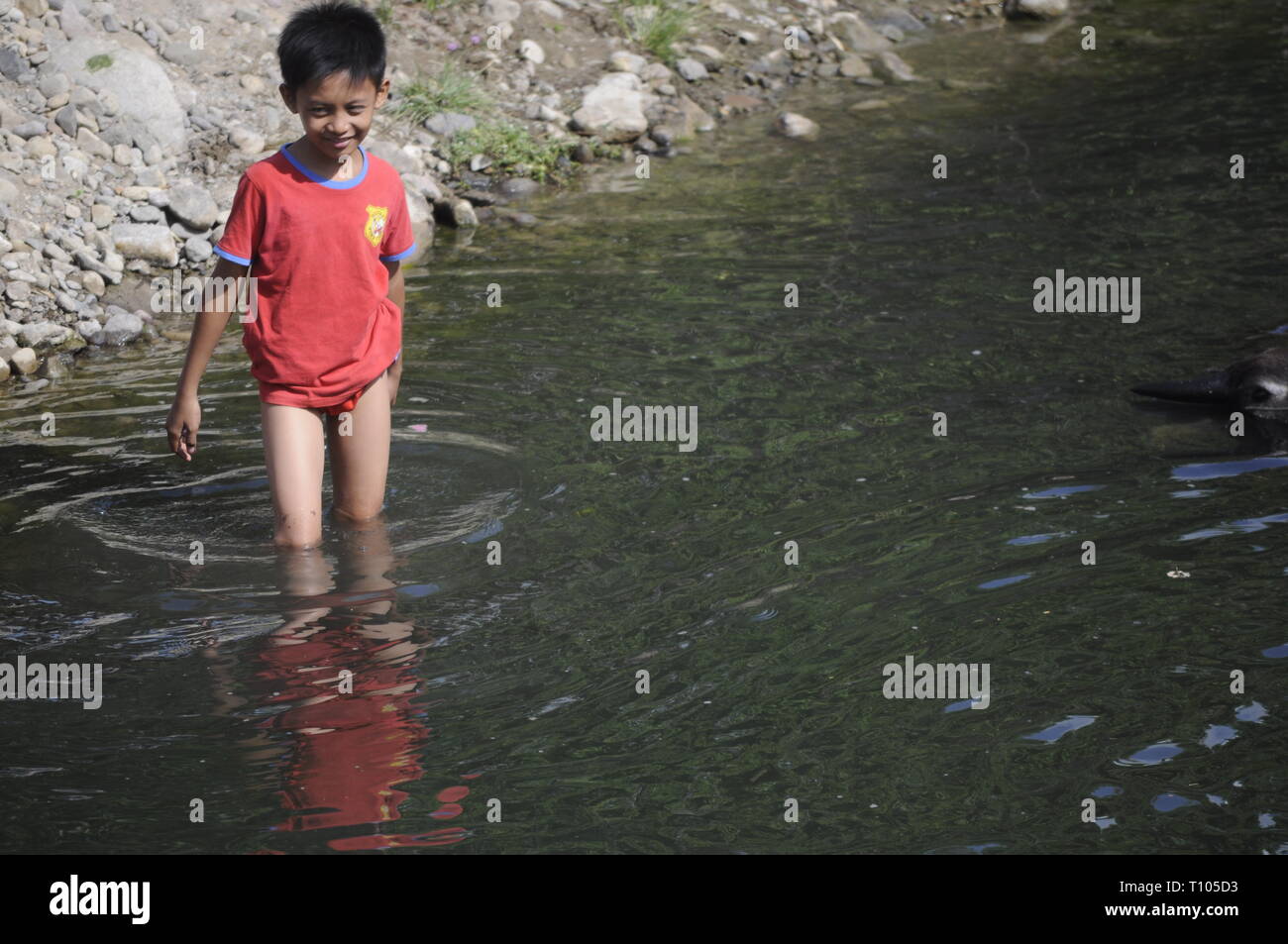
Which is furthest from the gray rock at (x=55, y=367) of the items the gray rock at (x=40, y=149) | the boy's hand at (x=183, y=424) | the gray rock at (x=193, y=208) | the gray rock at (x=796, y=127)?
the gray rock at (x=796, y=127)

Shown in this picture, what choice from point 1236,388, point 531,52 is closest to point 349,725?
point 1236,388

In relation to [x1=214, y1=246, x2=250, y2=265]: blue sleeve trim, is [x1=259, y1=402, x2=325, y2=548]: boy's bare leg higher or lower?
lower

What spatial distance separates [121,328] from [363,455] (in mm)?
3364

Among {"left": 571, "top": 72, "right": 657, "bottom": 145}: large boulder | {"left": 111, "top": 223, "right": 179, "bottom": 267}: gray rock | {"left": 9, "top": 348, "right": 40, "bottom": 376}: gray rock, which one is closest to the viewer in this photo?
{"left": 9, "top": 348, "right": 40, "bottom": 376}: gray rock

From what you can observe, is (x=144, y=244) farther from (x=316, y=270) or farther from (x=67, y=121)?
(x=316, y=270)

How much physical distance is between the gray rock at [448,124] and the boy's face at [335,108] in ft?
19.8

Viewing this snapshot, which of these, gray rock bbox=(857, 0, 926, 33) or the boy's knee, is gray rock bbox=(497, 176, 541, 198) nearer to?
gray rock bbox=(857, 0, 926, 33)

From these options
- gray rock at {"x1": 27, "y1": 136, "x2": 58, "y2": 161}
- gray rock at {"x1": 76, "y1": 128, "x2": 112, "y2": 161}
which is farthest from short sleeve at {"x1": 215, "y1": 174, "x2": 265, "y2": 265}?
gray rock at {"x1": 76, "y1": 128, "x2": 112, "y2": 161}

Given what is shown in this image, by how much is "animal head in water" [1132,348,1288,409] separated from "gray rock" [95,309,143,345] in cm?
508

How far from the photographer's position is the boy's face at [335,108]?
420 centimetres

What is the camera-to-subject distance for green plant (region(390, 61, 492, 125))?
1026cm

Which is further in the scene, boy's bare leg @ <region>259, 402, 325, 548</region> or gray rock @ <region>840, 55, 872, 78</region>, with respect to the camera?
gray rock @ <region>840, 55, 872, 78</region>
